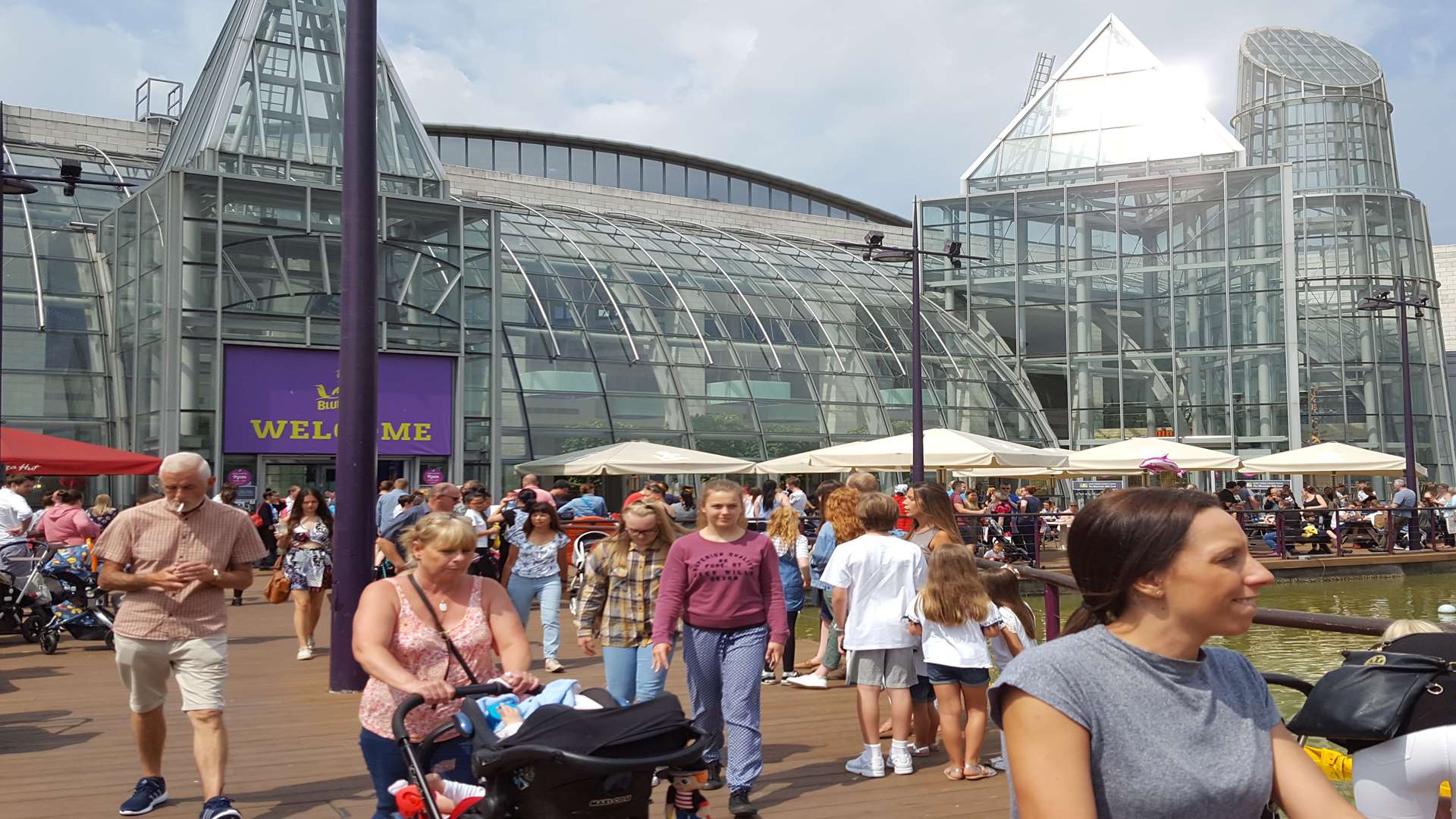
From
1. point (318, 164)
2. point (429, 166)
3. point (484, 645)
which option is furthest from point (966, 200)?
point (484, 645)

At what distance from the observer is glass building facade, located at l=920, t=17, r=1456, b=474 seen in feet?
127

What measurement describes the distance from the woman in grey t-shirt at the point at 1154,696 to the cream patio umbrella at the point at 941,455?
19.7 meters

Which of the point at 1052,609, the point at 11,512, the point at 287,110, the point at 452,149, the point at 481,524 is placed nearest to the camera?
the point at 1052,609

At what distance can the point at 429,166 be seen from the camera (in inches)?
1101

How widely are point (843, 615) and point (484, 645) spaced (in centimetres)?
363

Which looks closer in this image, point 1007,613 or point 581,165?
point 1007,613

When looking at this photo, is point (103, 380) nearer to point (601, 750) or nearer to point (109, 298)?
point (109, 298)

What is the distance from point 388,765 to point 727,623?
2198 mm

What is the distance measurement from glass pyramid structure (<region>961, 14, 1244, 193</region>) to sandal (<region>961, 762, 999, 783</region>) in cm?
3725

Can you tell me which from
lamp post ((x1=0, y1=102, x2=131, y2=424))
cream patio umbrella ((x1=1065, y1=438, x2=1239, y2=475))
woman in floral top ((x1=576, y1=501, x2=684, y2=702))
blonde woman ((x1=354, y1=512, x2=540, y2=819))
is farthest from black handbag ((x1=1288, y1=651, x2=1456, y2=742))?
cream patio umbrella ((x1=1065, y1=438, x2=1239, y2=475))

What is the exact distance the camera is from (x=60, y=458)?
15.7 meters

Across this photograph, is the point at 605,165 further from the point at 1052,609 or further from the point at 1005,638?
the point at 1005,638

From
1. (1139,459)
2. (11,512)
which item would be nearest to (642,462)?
(1139,459)

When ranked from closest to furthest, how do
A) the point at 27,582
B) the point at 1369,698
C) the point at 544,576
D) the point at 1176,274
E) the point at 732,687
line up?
the point at 1369,698
the point at 732,687
the point at 544,576
the point at 27,582
the point at 1176,274
